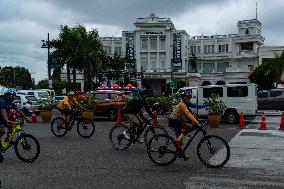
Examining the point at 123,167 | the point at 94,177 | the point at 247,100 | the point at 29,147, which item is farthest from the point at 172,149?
the point at 247,100

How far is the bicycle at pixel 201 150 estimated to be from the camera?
1013cm

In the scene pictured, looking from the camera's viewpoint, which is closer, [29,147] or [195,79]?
[29,147]

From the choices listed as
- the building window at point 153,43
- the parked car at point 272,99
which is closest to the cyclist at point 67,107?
the parked car at point 272,99

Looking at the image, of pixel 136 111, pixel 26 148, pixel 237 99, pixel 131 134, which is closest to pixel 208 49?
pixel 237 99

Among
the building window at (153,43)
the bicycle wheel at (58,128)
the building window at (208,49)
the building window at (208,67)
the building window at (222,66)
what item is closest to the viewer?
the bicycle wheel at (58,128)

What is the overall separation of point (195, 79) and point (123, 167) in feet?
145

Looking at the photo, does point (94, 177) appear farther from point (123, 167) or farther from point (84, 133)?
point (84, 133)

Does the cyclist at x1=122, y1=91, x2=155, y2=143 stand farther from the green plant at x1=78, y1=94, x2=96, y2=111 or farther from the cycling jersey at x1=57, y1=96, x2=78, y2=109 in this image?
the green plant at x1=78, y1=94, x2=96, y2=111

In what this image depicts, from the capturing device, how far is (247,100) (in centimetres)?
2409

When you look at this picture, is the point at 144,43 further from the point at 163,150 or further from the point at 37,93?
the point at 163,150

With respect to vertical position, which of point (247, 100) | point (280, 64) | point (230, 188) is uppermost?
point (280, 64)

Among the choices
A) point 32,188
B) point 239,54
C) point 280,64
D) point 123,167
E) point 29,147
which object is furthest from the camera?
point 239,54

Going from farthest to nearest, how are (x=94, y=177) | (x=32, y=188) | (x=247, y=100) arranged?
(x=247, y=100), (x=94, y=177), (x=32, y=188)

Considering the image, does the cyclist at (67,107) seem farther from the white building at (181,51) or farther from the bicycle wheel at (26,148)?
the white building at (181,51)
